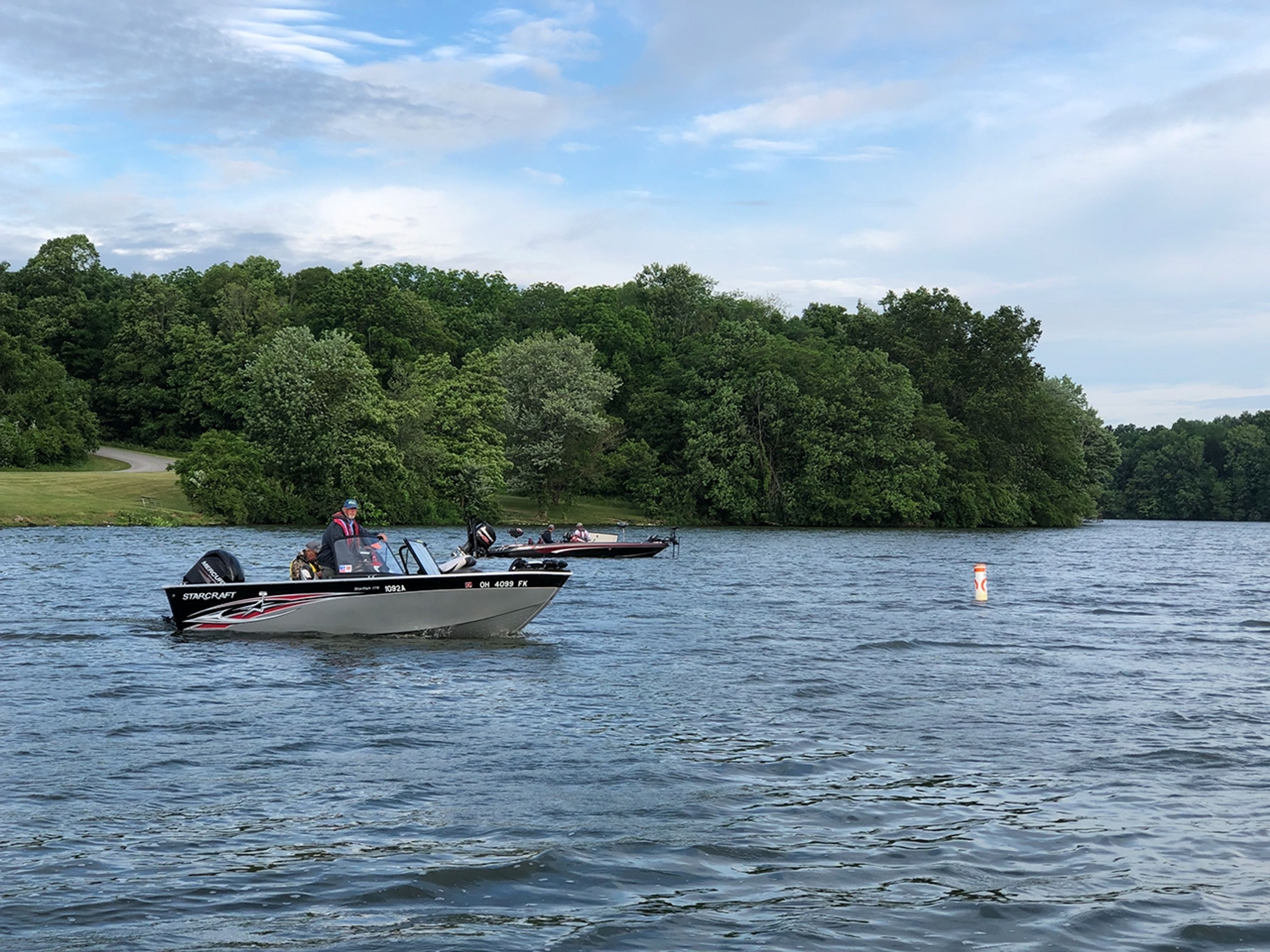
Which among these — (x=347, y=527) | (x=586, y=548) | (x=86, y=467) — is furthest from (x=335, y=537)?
(x=86, y=467)

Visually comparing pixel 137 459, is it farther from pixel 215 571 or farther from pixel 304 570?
pixel 304 570

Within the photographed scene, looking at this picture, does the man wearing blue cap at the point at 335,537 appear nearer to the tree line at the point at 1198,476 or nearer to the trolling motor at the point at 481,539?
the trolling motor at the point at 481,539

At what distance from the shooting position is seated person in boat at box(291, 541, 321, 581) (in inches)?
906

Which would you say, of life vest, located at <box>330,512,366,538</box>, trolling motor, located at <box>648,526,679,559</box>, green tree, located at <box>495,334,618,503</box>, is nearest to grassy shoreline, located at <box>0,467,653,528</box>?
green tree, located at <box>495,334,618,503</box>

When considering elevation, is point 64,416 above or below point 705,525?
above

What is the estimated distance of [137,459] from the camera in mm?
95188

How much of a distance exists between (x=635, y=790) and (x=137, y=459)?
91.1 m

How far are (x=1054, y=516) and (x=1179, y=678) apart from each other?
8968cm

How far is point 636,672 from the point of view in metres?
20.3

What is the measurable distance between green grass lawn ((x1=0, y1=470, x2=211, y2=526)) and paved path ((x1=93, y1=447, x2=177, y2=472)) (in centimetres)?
751

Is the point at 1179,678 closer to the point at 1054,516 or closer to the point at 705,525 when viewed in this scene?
the point at 705,525

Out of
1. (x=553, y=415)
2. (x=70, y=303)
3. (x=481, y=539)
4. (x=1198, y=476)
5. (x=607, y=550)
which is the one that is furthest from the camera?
(x=1198, y=476)

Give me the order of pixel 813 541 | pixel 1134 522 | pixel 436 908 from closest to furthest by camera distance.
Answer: pixel 436 908, pixel 813 541, pixel 1134 522

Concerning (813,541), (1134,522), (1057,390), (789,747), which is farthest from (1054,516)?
(789,747)
